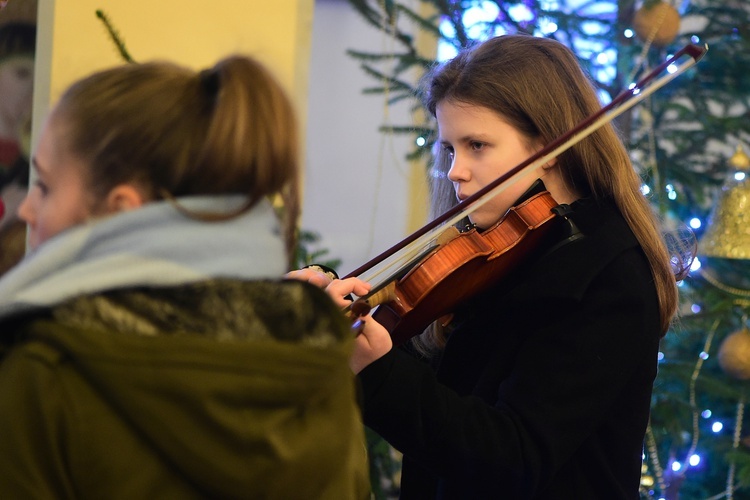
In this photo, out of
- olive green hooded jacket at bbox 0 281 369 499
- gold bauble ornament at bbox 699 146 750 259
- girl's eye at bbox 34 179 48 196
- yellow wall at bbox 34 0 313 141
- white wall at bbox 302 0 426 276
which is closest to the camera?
olive green hooded jacket at bbox 0 281 369 499

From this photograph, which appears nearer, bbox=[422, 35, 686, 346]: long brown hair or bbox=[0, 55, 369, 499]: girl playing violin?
bbox=[0, 55, 369, 499]: girl playing violin

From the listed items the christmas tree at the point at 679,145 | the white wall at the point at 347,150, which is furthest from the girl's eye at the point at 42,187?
the white wall at the point at 347,150

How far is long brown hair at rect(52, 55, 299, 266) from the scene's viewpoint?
2.64 feet

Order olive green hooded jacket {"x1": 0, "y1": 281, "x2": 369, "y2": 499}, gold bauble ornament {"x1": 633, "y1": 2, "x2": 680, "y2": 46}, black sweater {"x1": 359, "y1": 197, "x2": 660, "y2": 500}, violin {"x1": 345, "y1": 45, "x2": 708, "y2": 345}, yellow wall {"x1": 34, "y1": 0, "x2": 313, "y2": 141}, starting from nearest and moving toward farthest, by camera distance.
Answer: olive green hooded jacket {"x1": 0, "y1": 281, "x2": 369, "y2": 499} < black sweater {"x1": 359, "y1": 197, "x2": 660, "y2": 500} < violin {"x1": 345, "y1": 45, "x2": 708, "y2": 345} < yellow wall {"x1": 34, "y1": 0, "x2": 313, "y2": 141} < gold bauble ornament {"x1": 633, "y1": 2, "x2": 680, "y2": 46}

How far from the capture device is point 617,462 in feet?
4.12

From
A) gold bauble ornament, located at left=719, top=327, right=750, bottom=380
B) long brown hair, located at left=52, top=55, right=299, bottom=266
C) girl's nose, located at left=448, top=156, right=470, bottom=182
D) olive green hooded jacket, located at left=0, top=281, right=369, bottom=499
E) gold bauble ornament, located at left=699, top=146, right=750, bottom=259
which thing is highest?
gold bauble ornament, located at left=699, top=146, right=750, bottom=259

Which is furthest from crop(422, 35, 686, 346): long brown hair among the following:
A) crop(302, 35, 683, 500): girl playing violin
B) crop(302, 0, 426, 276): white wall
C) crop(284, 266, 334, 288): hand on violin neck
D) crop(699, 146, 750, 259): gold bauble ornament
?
crop(302, 0, 426, 276): white wall

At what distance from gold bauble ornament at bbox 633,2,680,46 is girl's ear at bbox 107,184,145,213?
6.08 feet

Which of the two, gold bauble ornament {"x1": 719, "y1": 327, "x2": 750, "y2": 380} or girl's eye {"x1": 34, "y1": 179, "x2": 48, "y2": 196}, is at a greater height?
gold bauble ornament {"x1": 719, "y1": 327, "x2": 750, "y2": 380}

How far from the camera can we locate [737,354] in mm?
2469

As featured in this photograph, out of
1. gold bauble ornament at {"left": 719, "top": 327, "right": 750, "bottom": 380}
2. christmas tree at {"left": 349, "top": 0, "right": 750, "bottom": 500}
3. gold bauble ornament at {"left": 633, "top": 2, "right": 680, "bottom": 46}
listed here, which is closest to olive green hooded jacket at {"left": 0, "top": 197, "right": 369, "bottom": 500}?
christmas tree at {"left": 349, "top": 0, "right": 750, "bottom": 500}

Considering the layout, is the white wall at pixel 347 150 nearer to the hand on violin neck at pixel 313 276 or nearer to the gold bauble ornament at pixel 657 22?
the gold bauble ornament at pixel 657 22

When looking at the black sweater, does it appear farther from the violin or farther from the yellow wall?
the yellow wall

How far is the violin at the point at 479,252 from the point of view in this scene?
130 centimetres
